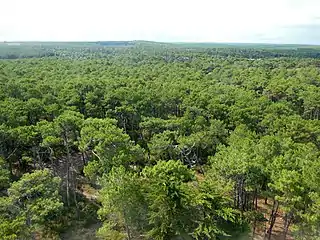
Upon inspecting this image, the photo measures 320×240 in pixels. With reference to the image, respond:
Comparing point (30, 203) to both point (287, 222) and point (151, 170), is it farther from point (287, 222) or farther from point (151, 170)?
point (287, 222)

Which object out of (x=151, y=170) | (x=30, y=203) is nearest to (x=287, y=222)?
(x=151, y=170)

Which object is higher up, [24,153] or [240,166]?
[240,166]

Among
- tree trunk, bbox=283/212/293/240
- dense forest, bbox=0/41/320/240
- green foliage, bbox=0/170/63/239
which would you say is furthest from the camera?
tree trunk, bbox=283/212/293/240

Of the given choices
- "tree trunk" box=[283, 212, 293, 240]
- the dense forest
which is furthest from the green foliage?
"tree trunk" box=[283, 212, 293, 240]

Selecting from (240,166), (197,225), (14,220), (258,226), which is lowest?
(258,226)

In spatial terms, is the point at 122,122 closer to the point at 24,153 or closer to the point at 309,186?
the point at 24,153

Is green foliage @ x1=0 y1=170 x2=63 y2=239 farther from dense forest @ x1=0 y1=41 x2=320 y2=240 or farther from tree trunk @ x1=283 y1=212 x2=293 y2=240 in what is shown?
tree trunk @ x1=283 y1=212 x2=293 y2=240

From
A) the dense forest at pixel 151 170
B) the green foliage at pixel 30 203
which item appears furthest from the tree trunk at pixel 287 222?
the green foliage at pixel 30 203

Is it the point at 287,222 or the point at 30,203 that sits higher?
the point at 30,203

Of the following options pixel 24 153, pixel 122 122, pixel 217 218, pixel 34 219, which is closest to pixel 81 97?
pixel 122 122

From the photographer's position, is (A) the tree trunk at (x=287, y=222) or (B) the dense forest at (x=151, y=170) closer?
(B) the dense forest at (x=151, y=170)

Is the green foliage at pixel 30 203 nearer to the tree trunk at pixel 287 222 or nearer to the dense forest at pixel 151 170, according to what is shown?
the dense forest at pixel 151 170
